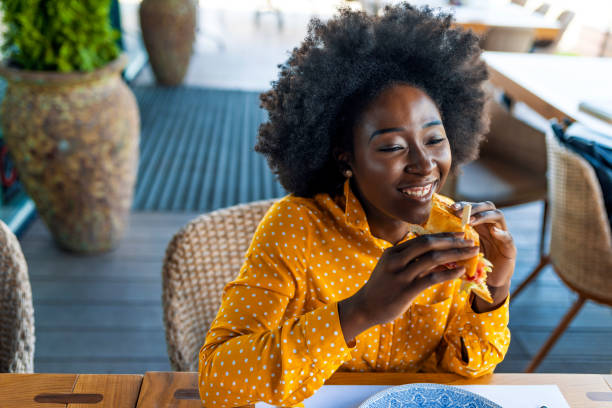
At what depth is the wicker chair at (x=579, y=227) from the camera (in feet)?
6.28

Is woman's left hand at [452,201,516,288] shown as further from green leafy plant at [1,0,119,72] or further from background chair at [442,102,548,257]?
green leafy plant at [1,0,119,72]

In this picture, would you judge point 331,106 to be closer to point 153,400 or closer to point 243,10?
point 153,400

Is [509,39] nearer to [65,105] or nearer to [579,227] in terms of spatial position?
[579,227]

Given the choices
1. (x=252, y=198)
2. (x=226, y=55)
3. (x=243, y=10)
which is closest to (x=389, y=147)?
(x=252, y=198)

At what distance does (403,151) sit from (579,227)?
3.92 feet

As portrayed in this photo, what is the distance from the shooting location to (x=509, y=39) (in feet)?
15.3

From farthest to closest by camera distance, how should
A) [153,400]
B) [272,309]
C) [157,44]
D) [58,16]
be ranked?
[157,44], [58,16], [272,309], [153,400]

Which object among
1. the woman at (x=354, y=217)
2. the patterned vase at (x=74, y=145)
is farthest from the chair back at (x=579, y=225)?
the patterned vase at (x=74, y=145)

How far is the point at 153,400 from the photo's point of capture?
1026 mm

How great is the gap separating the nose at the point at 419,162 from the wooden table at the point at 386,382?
0.41m

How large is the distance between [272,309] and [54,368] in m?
1.52

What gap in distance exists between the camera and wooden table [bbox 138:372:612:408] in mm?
1037

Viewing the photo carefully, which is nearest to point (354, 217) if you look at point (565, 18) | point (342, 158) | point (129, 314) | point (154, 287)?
point (342, 158)

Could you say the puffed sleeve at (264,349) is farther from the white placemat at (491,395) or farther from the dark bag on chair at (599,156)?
the dark bag on chair at (599,156)
